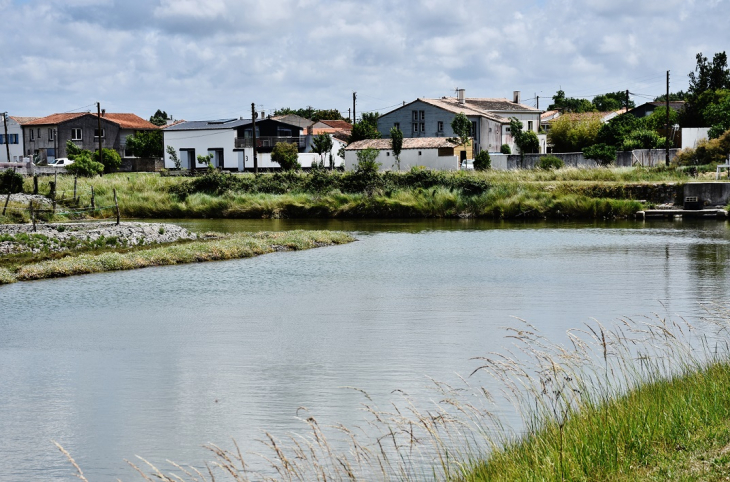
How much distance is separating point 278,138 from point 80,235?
193 ft

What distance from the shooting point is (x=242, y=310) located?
2092 centimetres

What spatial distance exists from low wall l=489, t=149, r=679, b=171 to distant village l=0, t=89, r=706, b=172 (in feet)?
1.65

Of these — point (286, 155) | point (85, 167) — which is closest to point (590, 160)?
point (286, 155)

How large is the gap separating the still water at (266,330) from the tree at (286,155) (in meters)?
47.1

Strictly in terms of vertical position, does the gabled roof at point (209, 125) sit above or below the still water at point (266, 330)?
above

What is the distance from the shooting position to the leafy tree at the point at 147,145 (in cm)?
10075

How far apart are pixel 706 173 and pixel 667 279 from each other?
34.5 m

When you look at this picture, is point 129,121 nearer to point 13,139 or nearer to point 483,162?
point 13,139

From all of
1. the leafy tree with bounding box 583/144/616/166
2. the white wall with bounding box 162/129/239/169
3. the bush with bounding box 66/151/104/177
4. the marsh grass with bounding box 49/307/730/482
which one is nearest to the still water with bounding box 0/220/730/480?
the marsh grass with bounding box 49/307/730/482

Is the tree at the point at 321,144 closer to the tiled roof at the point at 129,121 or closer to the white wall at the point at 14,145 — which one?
the tiled roof at the point at 129,121

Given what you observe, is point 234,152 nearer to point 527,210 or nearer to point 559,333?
point 527,210

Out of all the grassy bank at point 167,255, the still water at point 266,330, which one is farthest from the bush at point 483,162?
the still water at point 266,330

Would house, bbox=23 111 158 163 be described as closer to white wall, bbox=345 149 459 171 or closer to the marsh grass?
Answer: white wall, bbox=345 149 459 171

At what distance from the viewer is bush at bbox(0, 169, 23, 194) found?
53.0 m
